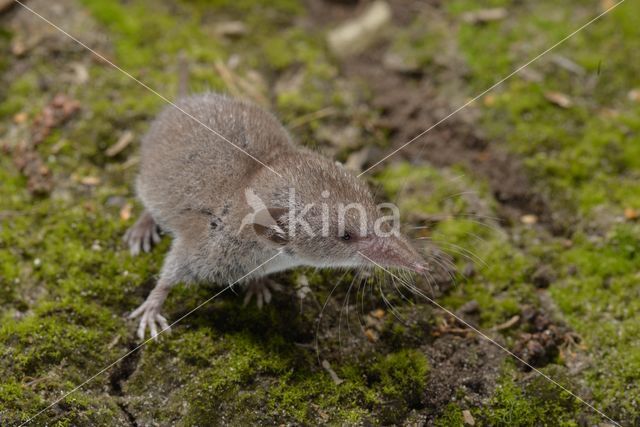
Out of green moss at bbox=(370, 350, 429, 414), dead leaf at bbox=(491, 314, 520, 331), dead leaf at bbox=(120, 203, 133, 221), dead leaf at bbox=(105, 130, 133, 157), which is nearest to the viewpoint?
green moss at bbox=(370, 350, 429, 414)

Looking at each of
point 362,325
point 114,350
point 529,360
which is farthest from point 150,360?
point 529,360

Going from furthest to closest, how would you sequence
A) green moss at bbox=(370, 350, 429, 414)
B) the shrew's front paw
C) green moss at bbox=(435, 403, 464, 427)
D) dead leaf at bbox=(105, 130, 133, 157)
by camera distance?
dead leaf at bbox=(105, 130, 133, 157) → the shrew's front paw → green moss at bbox=(370, 350, 429, 414) → green moss at bbox=(435, 403, 464, 427)

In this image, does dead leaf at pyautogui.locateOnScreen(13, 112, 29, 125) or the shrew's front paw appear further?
dead leaf at pyautogui.locateOnScreen(13, 112, 29, 125)

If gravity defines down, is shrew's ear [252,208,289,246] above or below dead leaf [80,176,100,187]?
above

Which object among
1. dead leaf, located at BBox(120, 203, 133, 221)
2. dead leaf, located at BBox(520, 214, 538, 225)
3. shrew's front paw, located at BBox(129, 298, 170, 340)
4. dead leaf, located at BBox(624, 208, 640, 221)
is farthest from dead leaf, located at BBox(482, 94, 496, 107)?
shrew's front paw, located at BBox(129, 298, 170, 340)

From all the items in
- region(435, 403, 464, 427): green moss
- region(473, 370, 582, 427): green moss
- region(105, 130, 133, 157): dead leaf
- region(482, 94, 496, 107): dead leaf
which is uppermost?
region(105, 130, 133, 157): dead leaf

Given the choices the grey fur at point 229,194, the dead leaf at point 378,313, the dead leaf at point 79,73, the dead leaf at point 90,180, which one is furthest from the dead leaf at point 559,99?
the dead leaf at point 79,73

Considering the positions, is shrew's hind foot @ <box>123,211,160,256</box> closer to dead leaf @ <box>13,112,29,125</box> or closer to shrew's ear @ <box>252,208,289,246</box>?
shrew's ear @ <box>252,208,289,246</box>
